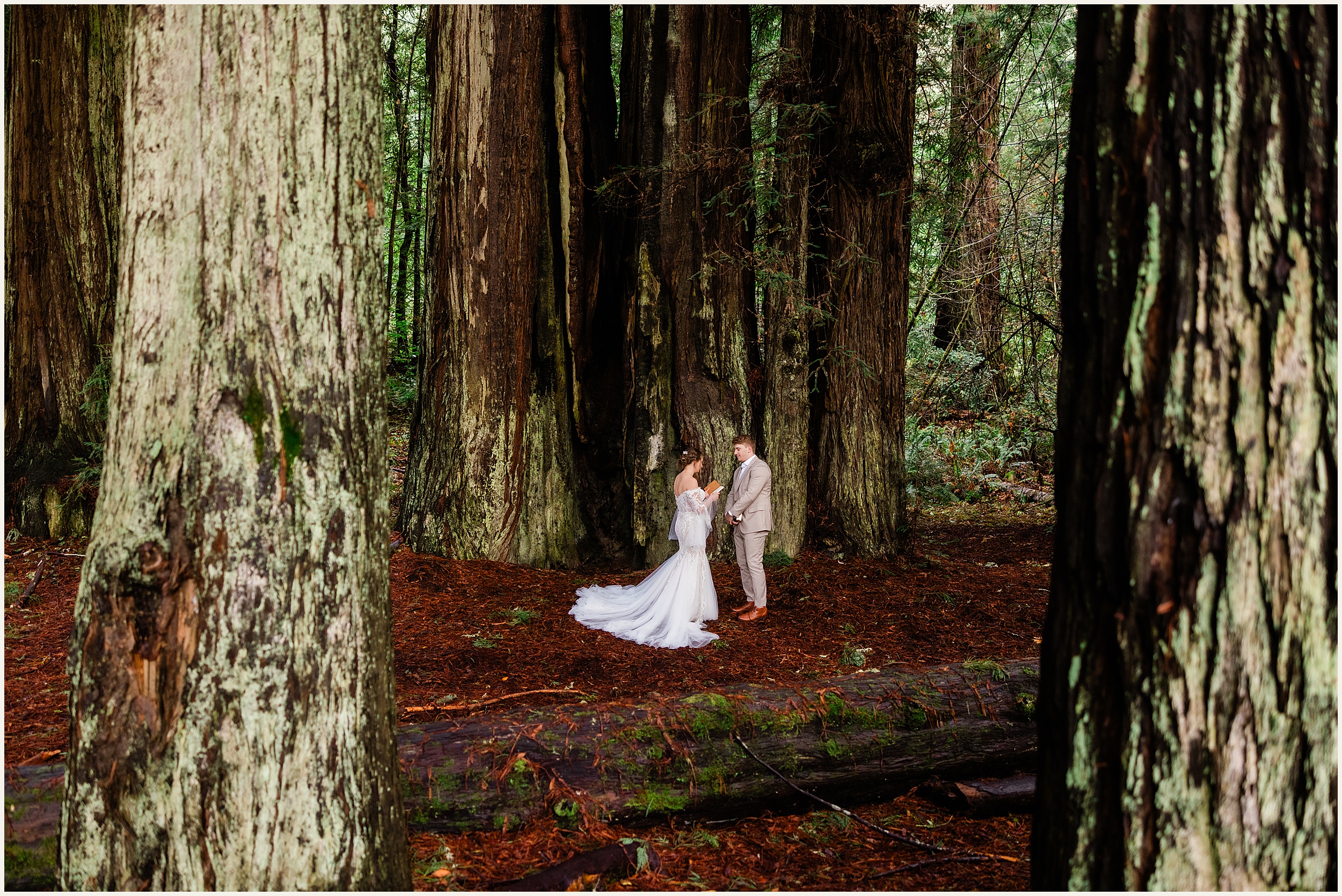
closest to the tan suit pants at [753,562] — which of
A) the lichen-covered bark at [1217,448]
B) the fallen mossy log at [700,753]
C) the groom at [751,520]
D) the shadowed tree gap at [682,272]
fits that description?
the groom at [751,520]

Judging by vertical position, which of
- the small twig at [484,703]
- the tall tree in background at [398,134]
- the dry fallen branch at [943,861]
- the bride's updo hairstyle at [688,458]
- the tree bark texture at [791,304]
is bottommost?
the dry fallen branch at [943,861]

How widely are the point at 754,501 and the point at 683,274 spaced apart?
2456 mm

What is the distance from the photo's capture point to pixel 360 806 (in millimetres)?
2988

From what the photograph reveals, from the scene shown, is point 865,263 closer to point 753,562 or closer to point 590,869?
point 753,562

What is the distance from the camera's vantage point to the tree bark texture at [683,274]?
866cm

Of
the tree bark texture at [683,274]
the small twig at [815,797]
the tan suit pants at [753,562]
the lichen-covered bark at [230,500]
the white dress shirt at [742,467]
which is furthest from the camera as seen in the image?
the tree bark texture at [683,274]

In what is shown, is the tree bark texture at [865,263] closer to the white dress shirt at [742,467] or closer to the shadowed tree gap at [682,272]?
the shadowed tree gap at [682,272]

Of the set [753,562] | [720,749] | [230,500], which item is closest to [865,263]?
[753,562]

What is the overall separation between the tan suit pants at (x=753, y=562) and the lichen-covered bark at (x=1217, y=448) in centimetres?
509

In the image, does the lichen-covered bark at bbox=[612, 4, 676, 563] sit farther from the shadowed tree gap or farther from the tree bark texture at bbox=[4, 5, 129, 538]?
the tree bark texture at bbox=[4, 5, 129, 538]

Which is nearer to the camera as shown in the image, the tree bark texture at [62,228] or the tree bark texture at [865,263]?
the tree bark texture at [62,228]

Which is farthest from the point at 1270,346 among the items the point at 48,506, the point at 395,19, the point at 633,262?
the point at 395,19

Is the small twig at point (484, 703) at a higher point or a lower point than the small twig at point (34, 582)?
lower

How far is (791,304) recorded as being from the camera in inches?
341
